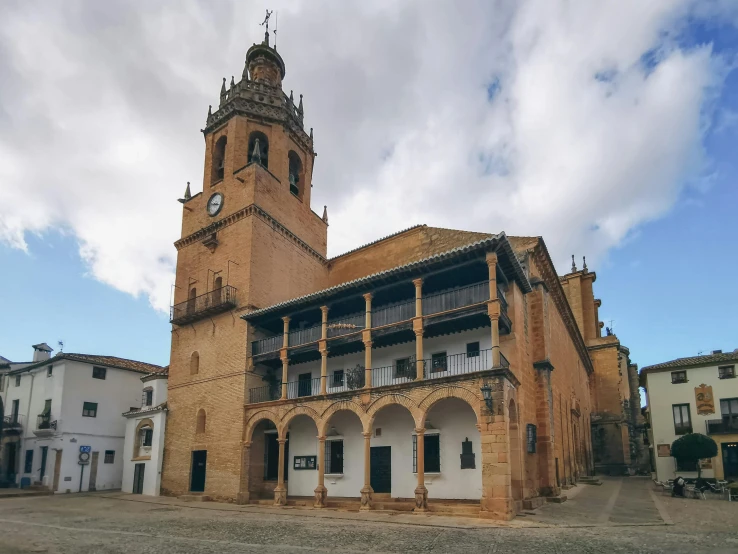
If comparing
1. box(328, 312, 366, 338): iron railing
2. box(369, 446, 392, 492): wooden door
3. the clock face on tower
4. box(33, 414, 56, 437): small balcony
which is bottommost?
box(369, 446, 392, 492): wooden door

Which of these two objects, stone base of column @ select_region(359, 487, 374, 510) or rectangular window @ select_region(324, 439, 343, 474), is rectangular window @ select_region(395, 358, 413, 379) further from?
stone base of column @ select_region(359, 487, 374, 510)

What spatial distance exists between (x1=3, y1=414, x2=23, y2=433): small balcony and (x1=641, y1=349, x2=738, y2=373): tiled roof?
38383 mm

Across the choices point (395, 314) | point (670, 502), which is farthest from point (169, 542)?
point (670, 502)

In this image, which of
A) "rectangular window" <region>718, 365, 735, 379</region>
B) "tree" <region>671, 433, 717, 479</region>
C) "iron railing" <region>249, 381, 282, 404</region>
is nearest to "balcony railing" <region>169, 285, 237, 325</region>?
"iron railing" <region>249, 381, 282, 404</region>

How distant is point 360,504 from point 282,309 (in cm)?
860

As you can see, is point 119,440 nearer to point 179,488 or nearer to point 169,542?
point 179,488

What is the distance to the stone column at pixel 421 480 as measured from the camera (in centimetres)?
1738

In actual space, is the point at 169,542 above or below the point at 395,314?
below

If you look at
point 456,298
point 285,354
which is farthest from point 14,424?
point 456,298

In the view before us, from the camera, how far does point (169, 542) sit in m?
12.6

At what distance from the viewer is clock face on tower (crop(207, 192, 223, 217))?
27891mm

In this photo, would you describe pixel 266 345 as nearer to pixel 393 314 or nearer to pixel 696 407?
pixel 393 314

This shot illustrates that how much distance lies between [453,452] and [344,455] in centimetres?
516

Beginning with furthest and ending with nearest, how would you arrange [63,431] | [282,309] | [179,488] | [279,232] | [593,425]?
[593,425] < [63,431] < [279,232] < [179,488] < [282,309]
